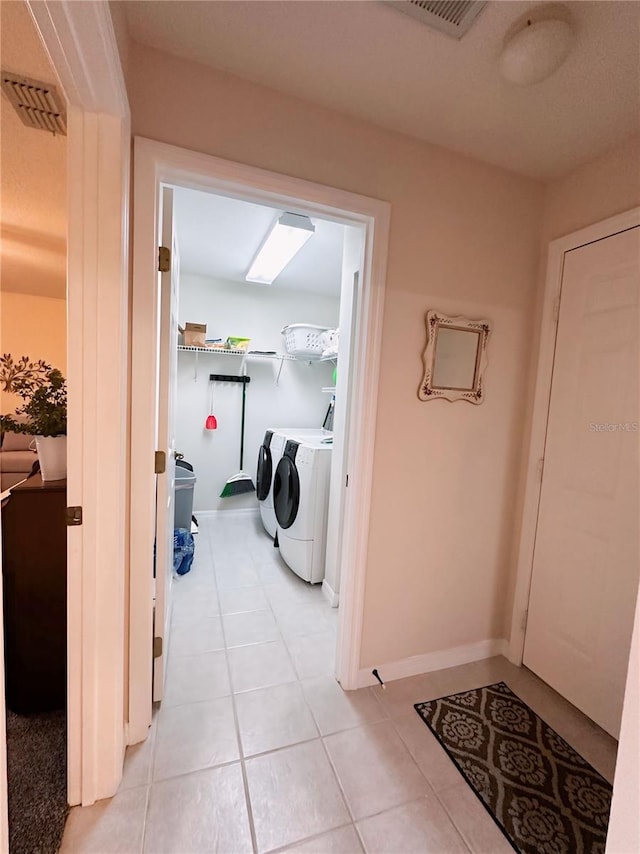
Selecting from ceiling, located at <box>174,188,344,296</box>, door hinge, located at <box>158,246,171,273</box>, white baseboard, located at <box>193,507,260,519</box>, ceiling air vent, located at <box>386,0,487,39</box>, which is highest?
ceiling air vent, located at <box>386,0,487,39</box>

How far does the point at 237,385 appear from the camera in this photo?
3908mm

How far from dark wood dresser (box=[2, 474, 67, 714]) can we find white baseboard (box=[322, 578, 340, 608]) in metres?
1.47

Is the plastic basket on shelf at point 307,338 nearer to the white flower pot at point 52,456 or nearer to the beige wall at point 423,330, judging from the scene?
the beige wall at point 423,330

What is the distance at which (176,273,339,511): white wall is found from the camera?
147 inches

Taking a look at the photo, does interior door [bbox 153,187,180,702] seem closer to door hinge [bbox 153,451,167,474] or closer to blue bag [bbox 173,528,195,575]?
door hinge [bbox 153,451,167,474]

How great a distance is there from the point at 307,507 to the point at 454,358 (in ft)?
4.61

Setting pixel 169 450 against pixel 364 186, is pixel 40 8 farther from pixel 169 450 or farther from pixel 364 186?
pixel 169 450

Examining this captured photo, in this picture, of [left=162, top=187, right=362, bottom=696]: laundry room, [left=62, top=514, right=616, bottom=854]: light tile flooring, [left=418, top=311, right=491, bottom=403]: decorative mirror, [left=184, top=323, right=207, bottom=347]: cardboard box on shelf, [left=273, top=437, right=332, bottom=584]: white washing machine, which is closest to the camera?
[left=62, top=514, right=616, bottom=854]: light tile flooring

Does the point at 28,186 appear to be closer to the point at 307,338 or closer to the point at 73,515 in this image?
the point at 73,515

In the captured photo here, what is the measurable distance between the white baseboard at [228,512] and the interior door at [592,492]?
2.80 meters

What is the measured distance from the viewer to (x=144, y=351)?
130 centimetres

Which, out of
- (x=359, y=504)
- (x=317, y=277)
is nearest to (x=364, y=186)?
(x=359, y=504)

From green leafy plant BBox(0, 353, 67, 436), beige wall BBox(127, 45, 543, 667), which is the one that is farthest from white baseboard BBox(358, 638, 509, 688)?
green leafy plant BBox(0, 353, 67, 436)

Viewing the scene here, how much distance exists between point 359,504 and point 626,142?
188 centimetres
